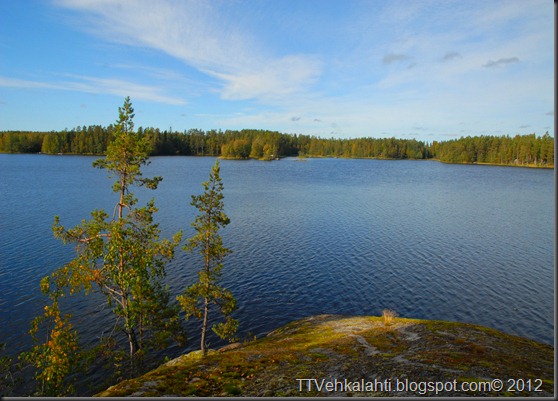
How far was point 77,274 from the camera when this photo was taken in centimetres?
1992

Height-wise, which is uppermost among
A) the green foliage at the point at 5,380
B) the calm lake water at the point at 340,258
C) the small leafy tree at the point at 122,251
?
the small leafy tree at the point at 122,251

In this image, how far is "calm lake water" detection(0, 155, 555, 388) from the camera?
32344mm

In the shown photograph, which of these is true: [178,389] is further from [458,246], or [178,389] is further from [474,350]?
[458,246]

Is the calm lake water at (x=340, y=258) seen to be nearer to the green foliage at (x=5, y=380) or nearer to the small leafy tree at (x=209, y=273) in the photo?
the green foliage at (x=5, y=380)

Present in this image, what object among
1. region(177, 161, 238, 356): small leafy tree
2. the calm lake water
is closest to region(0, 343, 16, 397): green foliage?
the calm lake water

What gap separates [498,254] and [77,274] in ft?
170

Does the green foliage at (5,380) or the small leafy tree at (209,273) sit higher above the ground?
the small leafy tree at (209,273)

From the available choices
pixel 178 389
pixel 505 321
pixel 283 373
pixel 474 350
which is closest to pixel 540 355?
pixel 474 350

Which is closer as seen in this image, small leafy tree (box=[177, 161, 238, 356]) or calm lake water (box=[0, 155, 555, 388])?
small leafy tree (box=[177, 161, 238, 356])

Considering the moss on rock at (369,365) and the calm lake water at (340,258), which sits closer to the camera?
the moss on rock at (369,365)

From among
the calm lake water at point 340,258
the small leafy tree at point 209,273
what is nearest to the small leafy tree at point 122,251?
the small leafy tree at point 209,273

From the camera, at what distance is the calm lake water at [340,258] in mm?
32344

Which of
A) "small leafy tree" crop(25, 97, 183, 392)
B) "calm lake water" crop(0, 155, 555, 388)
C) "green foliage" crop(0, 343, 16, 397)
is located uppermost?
"small leafy tree" crop(25, 97, 183, 392)

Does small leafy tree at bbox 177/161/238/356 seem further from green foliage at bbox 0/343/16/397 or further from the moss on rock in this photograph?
green foliage at bbox 0/343/16/397
